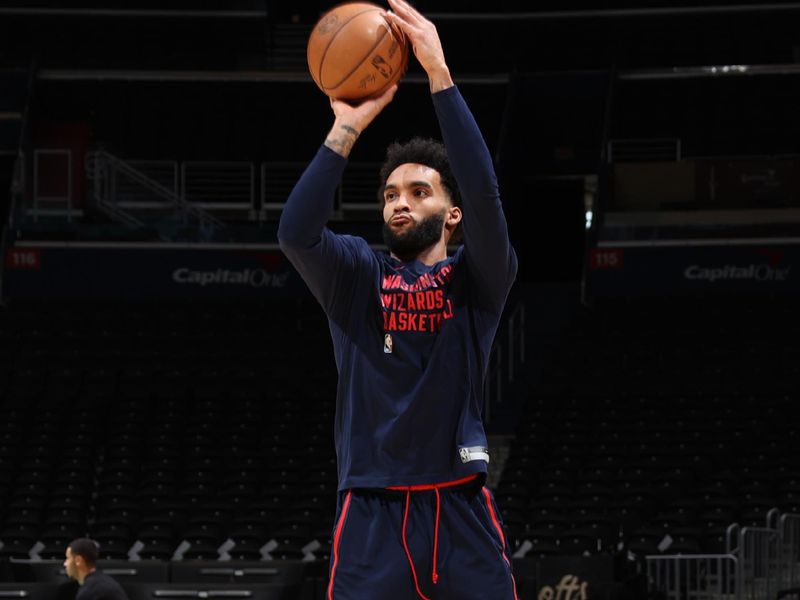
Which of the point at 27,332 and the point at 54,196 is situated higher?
the point at 54,196

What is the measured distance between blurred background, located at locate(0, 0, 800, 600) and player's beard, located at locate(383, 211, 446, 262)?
8446 millimetres

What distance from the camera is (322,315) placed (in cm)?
2344

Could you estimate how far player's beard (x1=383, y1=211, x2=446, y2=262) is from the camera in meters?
3.63

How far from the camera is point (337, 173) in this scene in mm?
3420

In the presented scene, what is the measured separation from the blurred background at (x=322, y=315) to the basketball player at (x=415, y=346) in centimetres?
841

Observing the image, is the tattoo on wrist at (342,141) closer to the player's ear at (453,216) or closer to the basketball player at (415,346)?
the basketball player at (415,346)

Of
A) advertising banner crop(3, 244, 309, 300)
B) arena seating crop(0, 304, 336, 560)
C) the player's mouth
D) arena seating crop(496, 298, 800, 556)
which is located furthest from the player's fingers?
advertising banner crop(3, 244, 309, 300)

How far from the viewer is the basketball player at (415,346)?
3426mm

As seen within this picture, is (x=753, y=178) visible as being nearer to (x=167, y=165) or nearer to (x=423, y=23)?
(x=167, y=165)

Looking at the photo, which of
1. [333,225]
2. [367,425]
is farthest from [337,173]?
[333,225]

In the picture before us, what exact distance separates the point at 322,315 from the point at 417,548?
20.0 metres

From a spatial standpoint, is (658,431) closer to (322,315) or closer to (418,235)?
(322,315)

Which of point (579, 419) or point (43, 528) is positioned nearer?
point (43, 528)

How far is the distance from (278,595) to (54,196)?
43.4 ft
